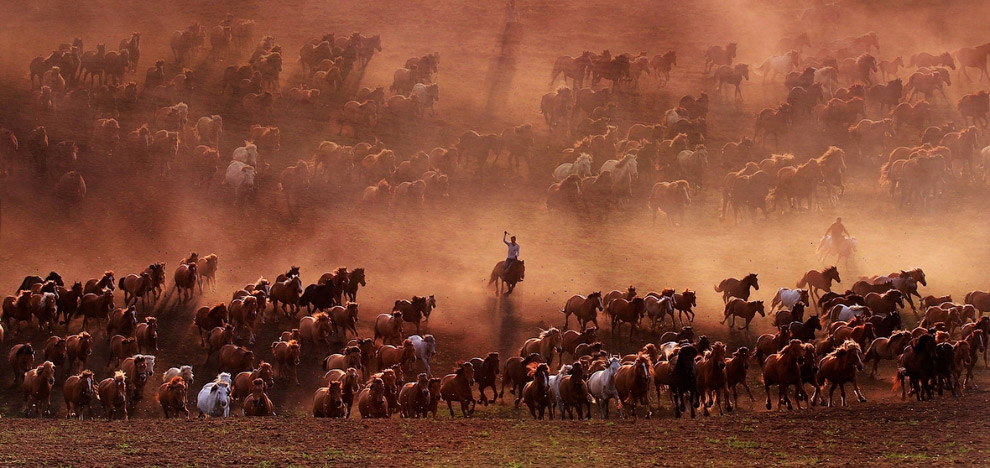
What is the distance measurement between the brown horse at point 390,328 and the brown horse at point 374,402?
6379mm

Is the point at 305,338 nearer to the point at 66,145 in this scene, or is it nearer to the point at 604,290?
the point at 604,290

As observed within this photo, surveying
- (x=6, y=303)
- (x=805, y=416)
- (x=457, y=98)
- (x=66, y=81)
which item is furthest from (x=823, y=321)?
(x=66, y=81)

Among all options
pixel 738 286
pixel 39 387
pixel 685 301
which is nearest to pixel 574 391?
pixel 685 301

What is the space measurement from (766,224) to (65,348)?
1047 inches

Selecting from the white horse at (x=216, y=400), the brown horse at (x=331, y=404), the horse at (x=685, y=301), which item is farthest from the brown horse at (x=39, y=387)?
the horse at (x=685, y=301)

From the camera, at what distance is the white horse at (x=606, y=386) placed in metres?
23.7

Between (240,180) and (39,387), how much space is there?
19306 mm

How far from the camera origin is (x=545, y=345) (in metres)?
28.5

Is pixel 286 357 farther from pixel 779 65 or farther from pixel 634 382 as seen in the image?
pixel 779 65

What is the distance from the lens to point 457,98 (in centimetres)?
5675

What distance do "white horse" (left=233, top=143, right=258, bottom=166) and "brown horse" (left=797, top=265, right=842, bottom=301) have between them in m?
23.2

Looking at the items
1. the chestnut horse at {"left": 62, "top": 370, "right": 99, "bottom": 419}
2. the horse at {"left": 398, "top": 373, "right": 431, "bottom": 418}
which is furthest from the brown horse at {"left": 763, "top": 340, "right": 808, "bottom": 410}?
the chestnut horse at {"left": 62, "top": 370, "right": 99, "bottom": 419}

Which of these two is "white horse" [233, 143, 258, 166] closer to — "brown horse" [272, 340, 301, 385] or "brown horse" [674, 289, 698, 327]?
"brown horse" [272, 340, 301, 385]

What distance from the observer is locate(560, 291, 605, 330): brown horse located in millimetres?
31203
